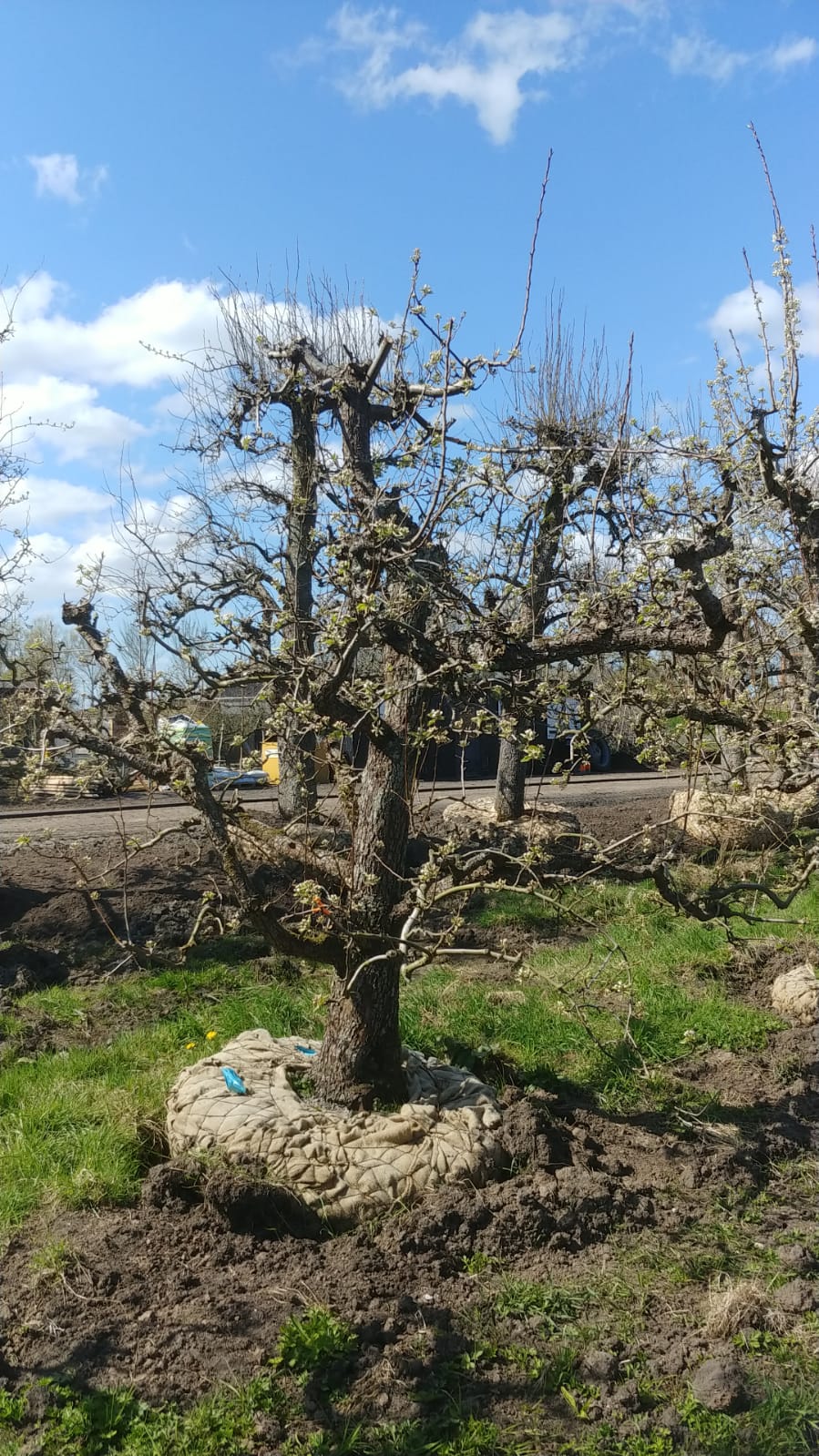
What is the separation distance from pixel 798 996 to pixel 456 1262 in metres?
3.28

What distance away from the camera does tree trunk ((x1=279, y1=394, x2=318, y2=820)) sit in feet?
14.0

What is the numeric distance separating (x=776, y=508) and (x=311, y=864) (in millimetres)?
4055

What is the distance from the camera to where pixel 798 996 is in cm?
596

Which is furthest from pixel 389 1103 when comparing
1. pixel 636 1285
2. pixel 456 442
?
pixel 456 442

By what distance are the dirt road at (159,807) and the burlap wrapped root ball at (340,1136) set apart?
714 cm

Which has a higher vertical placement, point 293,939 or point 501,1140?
point 293,939

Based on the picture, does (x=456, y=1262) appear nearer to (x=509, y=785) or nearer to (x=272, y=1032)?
(x=272, y=1032)

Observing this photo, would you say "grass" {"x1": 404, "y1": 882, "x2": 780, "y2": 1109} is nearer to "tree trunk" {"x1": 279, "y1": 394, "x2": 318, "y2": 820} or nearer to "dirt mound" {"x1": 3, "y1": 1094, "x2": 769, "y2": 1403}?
"dirt mound" {"x1": 3, "y1": 1094, "x2": 769, "y2": 1403}

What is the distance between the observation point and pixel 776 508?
6.54 m

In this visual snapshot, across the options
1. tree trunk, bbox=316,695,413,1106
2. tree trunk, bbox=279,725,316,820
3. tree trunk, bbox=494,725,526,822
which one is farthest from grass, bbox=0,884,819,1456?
tree trunk, bbox=494,725,526,822

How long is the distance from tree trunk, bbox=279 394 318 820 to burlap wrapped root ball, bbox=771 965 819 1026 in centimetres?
308

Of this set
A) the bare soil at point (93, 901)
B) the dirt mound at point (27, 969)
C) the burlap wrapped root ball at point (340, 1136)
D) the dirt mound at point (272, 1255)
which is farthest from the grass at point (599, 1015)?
the dirt mound at point (27, 969)

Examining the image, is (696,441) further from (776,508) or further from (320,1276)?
(320,1276)

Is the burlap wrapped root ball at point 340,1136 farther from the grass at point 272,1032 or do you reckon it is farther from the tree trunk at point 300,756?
the tree trunk at point 300,756
